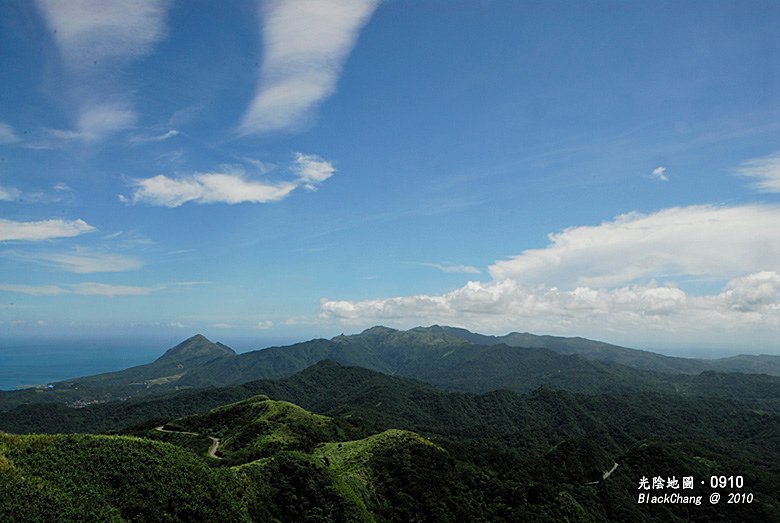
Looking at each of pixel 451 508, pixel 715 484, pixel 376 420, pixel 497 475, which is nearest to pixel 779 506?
pixel 715 484

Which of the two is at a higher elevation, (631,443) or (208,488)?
(208,488)

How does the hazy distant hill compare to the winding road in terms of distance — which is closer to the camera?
the hazy distant hill

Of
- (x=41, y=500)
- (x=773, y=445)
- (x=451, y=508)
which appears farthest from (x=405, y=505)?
(x=773, y=445)

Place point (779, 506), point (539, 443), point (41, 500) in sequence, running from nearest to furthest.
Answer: point (41, 500) < point (779, 506) < point (539, 443)

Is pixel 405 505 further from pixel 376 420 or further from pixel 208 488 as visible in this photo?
pixel 376 420

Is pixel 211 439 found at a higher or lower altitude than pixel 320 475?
lower

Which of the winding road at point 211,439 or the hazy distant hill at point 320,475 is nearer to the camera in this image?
the hazy distant hill at point 320,475

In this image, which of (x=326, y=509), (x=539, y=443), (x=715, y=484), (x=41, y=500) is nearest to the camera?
(x=41, y=500)

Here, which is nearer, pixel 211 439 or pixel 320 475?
pixel 320 475

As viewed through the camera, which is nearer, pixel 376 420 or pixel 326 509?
pixel 326 509

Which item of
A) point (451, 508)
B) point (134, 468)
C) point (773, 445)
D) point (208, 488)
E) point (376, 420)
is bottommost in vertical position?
point (773, 445)
